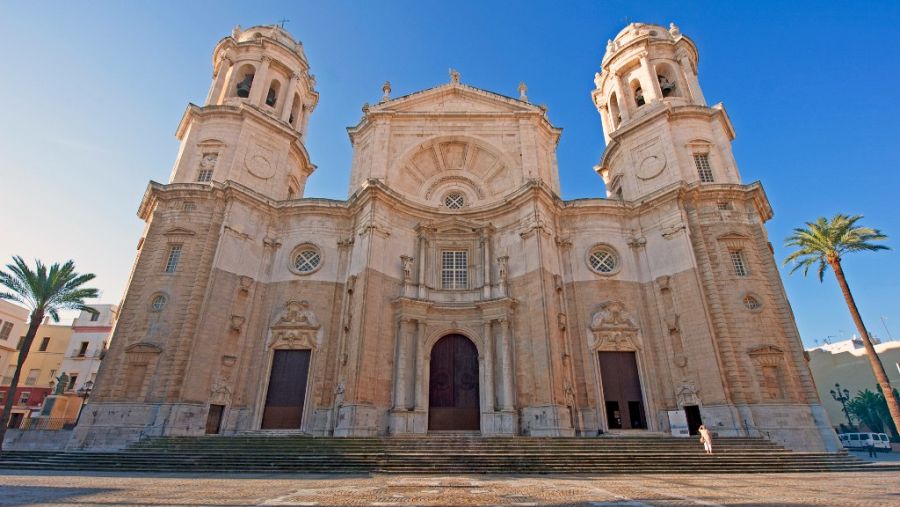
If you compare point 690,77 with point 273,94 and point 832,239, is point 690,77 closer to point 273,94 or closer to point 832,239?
point 832,239

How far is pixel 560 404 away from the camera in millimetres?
18984

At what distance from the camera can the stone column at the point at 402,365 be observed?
2014 centimetres

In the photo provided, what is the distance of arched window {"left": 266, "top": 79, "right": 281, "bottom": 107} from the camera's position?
30217mm

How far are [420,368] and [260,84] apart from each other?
21.0 metres

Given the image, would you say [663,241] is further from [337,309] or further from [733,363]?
[337,309]

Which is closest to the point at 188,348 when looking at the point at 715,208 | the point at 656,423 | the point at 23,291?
the point at 23,291

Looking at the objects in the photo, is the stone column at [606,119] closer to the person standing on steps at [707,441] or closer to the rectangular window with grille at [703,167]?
the rectangular window with grille at [703,167]

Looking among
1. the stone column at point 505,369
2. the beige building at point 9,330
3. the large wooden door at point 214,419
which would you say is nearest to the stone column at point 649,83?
the stone column at point 505,369

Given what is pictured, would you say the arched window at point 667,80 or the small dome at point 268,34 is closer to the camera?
the arched window at point 667,80

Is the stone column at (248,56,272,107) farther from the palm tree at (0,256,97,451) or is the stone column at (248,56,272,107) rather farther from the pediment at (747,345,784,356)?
the pediment at (747,345,784,356)

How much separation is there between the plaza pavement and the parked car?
90.3 ft

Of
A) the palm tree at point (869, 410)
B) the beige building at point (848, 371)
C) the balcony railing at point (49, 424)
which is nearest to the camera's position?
the balcony railing at point (49, 424)

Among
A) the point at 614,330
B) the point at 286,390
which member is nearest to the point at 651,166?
the point at 614,330

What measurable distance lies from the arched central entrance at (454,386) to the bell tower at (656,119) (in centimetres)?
1347
